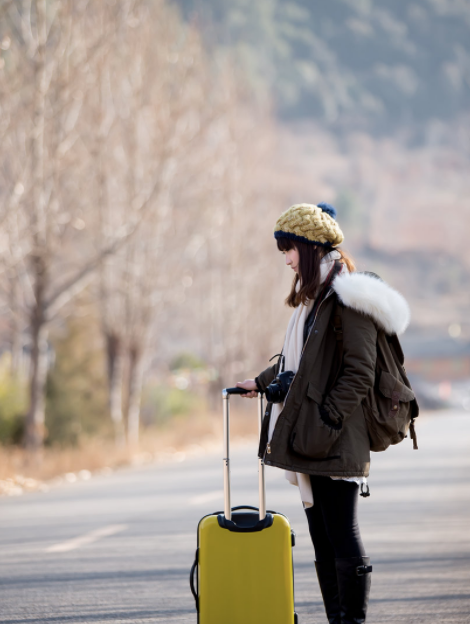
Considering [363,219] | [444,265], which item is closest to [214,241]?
[363,219]

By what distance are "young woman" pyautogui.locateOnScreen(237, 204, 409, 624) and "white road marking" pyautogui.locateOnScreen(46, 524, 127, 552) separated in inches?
157

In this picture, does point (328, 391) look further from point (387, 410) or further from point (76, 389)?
point (76, 389)

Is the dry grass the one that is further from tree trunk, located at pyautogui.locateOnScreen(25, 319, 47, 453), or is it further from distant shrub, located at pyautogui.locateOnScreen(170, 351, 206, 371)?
distant shrub, located at pyautogui.locateOnScreen(170, 351, 206, 371)

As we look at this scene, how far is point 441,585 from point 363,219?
176 meters

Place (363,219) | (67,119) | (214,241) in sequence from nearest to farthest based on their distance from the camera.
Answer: (67,119) < (214,241) < (363,219)

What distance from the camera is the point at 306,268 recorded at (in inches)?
194

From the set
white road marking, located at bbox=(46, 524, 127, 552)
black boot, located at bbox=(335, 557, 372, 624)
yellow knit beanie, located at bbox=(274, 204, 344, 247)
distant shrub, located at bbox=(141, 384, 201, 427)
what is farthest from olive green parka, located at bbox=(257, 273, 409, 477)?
distant shrub, located at bbox=(141, 384, 201, 427)

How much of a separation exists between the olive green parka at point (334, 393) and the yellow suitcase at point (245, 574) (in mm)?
317

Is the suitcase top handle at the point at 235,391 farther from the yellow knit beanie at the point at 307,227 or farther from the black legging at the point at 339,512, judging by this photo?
the yellow knit beanie at the point at 307,227

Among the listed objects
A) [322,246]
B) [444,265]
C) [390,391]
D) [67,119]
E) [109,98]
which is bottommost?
[390,391]

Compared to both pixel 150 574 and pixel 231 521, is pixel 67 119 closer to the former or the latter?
pixel 150 574

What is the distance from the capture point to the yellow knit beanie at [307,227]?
492 cm

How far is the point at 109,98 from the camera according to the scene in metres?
22.3

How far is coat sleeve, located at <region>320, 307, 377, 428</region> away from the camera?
15.1ft
